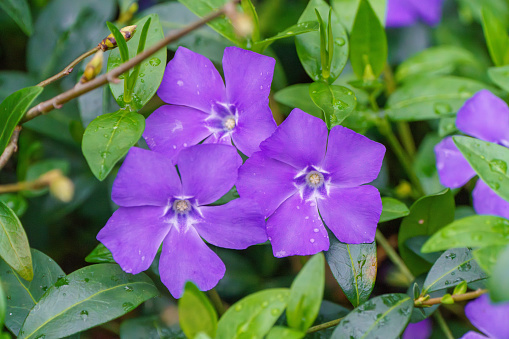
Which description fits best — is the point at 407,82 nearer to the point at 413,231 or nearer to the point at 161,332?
the point at 413,231

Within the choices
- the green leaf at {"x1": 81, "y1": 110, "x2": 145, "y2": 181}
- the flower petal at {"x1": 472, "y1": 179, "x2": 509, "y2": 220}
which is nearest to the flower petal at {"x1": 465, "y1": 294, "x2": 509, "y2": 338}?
the flower petal at {"x1": 472, "y1": 179, "x2": 509, "y2": 220}

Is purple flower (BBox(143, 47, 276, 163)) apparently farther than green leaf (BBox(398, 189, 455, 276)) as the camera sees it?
No

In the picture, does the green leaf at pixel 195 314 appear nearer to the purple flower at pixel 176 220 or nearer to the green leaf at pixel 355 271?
the purple flower at pixel 176 220

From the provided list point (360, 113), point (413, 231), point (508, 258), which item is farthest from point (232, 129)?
point (508, 258)

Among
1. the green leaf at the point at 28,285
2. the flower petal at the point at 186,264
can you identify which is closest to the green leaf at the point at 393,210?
the flower petal at the point at 186,264

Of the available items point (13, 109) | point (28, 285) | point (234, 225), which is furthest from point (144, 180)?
point (28, 285)

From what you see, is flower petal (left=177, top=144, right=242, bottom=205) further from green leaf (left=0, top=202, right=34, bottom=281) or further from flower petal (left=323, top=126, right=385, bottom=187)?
green leaf (left=0, top=202, right=34, bottom=281)

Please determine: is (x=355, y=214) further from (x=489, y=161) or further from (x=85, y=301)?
(x=85, y=301)


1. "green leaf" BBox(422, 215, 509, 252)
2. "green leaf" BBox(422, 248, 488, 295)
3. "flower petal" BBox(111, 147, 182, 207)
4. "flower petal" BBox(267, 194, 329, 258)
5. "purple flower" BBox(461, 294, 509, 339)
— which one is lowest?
"purple flower" BBox(461, 294, 509, 339)
